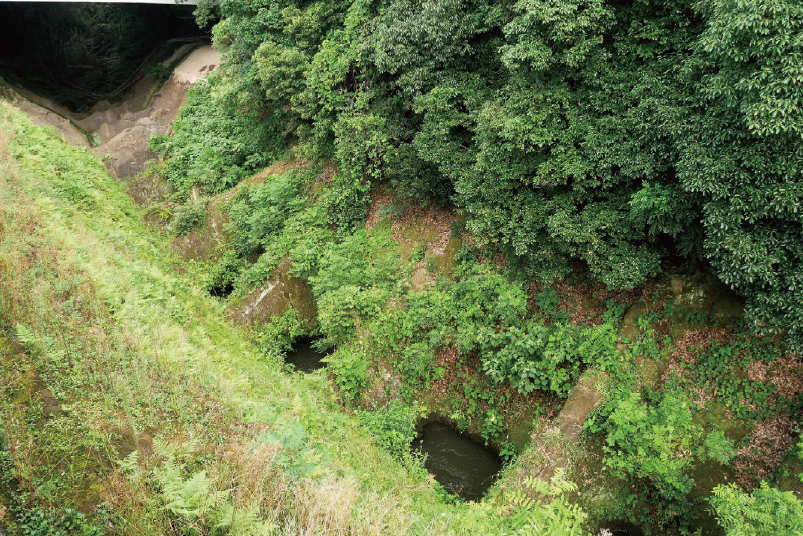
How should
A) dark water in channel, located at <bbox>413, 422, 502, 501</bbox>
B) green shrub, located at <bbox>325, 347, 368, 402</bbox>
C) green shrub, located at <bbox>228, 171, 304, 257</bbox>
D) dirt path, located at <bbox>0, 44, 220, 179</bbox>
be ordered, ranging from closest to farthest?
dark water in channel, located at <bbox>413, 422, 502, 501</bbox> < green shrub, located at <bbox>325, 347, 368, 402</bbox> < green shrub, located at <bbox>228, 171, 304, 257</bbox> < dirt path, located at <bbox>0, 44, 220, 179</bbox>

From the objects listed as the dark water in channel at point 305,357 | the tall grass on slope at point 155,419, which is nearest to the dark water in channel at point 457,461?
the tall grass on slope at point 155,419

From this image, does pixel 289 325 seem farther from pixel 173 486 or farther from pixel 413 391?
pixel 173 486

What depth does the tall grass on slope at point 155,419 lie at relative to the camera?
463 cm

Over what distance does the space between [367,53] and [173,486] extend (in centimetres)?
1274

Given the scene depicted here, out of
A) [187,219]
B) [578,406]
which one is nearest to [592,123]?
[578,406]

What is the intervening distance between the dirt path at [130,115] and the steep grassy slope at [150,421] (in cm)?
1230

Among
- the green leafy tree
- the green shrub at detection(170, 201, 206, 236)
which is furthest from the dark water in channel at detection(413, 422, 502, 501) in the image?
the green shrub at detection(170, 201, 206, 236)

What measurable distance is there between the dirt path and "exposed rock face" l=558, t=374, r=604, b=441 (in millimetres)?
21922

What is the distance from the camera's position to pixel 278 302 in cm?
1531

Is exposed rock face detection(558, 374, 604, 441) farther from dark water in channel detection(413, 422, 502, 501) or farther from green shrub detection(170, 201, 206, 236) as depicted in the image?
green shrub detection(170, 201, 206, 236)

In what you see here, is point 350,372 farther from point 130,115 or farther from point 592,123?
point 130,115

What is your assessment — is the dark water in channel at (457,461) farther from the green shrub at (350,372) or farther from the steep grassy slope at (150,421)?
the green shrub at (350,372)

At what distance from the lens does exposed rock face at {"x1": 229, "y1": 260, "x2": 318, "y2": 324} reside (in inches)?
597

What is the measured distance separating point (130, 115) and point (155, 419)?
24.9 metres
